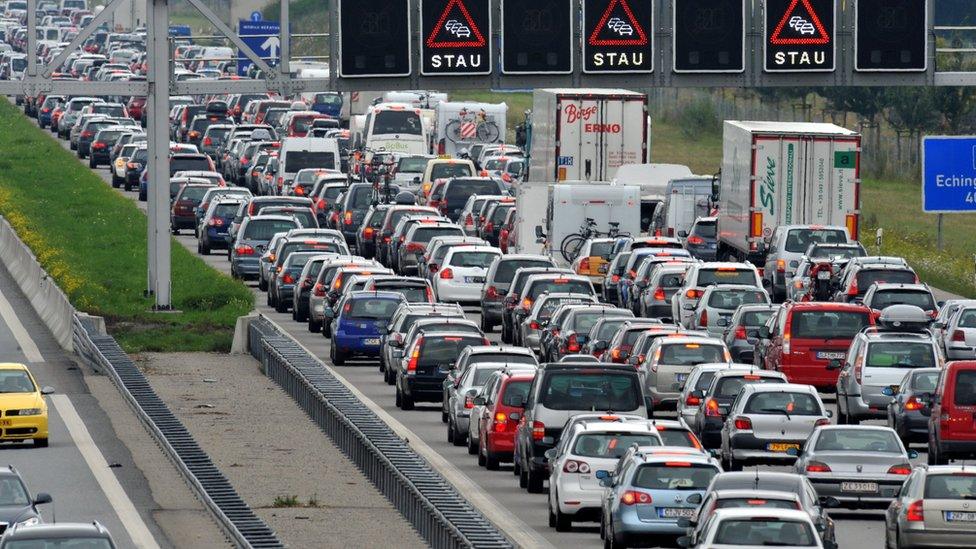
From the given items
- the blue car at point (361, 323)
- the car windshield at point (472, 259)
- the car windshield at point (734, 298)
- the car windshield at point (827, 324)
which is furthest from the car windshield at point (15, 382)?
the car windshield at point (472, 259)

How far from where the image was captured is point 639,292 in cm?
5097

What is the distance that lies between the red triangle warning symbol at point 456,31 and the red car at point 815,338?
11158 millimetres

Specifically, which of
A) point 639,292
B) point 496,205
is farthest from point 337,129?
point 639,292

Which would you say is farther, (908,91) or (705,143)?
(705,143)

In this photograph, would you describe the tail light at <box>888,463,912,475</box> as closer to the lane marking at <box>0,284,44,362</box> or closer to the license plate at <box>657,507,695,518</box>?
the license plate at <box>657,507,695,518</box>

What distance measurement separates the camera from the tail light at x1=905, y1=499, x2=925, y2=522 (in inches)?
1001

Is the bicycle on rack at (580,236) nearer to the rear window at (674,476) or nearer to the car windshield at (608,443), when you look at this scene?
the car windshield at (608,443)

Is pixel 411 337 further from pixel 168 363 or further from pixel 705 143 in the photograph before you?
pixel 705 143

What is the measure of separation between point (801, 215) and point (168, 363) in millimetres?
14297

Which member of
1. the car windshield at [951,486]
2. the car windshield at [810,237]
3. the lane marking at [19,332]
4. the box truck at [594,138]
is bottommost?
the lane marking at [19,332]

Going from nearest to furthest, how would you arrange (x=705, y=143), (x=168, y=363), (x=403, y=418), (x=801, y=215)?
(x=403, y=418) → (x=168, y=363) → (x=801, y=215) → (x=705, y=143)

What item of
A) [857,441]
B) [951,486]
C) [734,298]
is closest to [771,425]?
[857,441]

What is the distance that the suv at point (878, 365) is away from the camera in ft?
121

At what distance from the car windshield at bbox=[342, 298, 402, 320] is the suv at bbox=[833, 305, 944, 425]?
10.6 metres
